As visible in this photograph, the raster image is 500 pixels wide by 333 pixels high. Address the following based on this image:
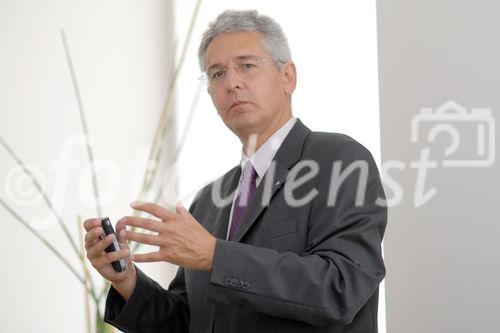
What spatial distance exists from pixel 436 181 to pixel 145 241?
110 cm

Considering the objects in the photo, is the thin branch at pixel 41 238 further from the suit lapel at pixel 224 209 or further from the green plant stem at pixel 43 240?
the suit lapel at pixel 224 209

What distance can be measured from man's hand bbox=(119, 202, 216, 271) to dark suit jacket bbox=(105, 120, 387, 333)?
37 millimetres

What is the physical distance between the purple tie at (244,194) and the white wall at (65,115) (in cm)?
176

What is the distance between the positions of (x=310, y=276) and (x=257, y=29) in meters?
0.68

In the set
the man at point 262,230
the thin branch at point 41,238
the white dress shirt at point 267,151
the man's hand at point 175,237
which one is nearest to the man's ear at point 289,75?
the man at point 262,230

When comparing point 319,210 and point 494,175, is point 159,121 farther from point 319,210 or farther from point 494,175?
point 319,210

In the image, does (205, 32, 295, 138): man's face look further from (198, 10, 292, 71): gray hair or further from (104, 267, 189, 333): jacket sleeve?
(104, 267, 189, 333): jacket sleeve

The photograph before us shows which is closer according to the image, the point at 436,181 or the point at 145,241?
the point at 145,241

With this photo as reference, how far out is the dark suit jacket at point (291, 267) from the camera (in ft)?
4.36

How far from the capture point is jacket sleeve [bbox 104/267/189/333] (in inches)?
65.9

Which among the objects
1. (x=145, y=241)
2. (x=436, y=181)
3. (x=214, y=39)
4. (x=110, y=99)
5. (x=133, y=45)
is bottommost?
(x=145, y=241)

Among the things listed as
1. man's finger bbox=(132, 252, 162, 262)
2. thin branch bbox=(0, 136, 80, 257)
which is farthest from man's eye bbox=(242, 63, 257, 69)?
thin branch bbox=(0, 136, 80, 257)

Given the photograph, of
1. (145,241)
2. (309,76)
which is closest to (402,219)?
(309,76)

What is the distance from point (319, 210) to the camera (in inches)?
57.9
